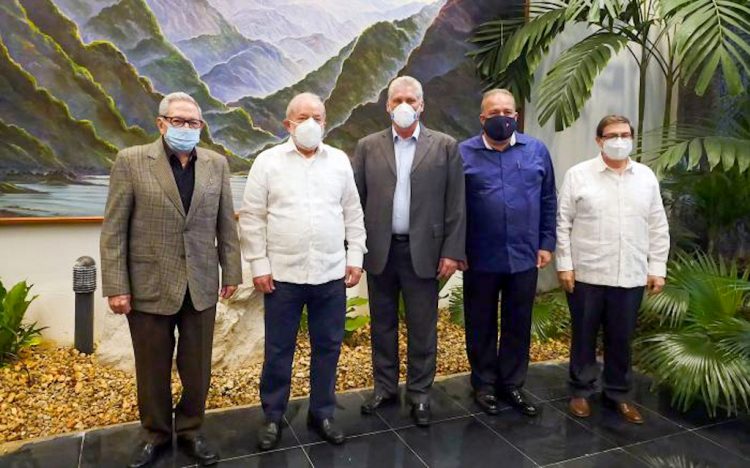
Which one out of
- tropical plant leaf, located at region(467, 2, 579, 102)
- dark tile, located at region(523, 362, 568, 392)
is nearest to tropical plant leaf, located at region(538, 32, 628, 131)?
tropical plant leaf, located at region(467, 2, 579, 102)

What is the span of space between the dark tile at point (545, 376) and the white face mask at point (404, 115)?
1713 mm

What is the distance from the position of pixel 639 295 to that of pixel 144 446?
2375 millimetres

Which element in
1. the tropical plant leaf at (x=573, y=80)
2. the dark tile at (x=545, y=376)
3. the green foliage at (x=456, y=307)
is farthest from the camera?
the green foliage at (x=456, y=307)

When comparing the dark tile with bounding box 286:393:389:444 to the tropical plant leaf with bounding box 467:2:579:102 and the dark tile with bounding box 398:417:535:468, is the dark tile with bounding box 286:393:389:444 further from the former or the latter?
the tropical plant leaf with bounding box 467:2:579:102

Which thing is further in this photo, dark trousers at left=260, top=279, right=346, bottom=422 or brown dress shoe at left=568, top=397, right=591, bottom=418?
brown dress shoe at left=568, top=397, right=591, bottom=418

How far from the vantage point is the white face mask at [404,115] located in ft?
7.86

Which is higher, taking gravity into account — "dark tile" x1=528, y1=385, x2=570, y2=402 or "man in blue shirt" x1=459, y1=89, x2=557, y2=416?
"man in blue shirt" x1=459, y1=89, x2=557, y2=416

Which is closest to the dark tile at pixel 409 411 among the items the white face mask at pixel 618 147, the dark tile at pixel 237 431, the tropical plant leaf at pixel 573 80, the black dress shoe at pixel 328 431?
the black dress shoe at pixel 328 431

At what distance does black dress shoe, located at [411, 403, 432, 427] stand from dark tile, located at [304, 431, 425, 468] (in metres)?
0.17

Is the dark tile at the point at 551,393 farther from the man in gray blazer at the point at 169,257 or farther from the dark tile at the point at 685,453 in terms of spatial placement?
the man in gray blazer at the point at 169,257

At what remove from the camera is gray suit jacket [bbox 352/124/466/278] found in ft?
7.97

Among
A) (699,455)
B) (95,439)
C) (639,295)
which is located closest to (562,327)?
(639,295)

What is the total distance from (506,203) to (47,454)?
232 cm

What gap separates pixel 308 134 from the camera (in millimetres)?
2162
